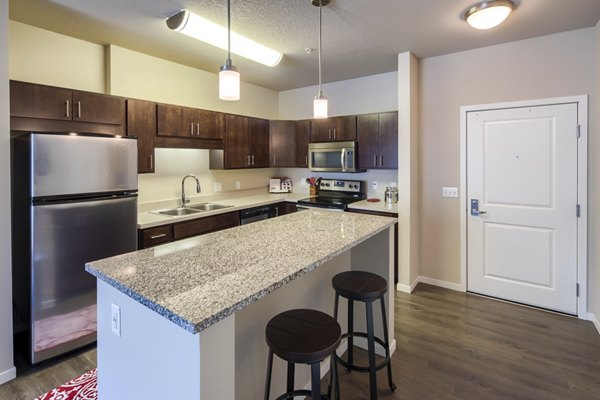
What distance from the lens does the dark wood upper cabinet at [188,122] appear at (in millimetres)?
3331

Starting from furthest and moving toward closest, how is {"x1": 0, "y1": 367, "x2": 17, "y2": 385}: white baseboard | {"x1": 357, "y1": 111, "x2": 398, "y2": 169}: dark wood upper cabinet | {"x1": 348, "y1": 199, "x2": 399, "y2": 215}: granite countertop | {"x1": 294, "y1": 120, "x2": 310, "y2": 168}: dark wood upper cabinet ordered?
{"x1": 294, "y1": 120, "x2": 310, "y2": 168}: dark wood upper cabinet → {"x1": 357, "y1": 111, "x2": 398, "y2": 169}: dark wood upper cabinet → {"x1": 348, "y1": 199, "x2": 399, "y2": 215}: granite countertop → {"x1": 0, "y1": 367, "x2": 17, "y2": 385}: white baseboard

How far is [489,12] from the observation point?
2391 millimetres

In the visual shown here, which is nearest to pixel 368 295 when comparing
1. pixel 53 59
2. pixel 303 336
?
pixel 303 336

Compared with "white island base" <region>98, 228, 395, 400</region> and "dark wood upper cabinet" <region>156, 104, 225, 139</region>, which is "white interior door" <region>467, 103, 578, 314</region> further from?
"dark wood upper cabinet" <region>156, 104, 225, 139</region>

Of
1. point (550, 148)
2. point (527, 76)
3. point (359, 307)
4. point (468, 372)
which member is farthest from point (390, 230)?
point (527, 76)

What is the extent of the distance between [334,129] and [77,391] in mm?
3672

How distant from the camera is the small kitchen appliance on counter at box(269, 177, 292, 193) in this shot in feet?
16.9

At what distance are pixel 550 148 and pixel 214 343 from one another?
11.2 feet

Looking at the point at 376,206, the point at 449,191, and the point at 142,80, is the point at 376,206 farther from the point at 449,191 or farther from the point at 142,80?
the point at 142,80

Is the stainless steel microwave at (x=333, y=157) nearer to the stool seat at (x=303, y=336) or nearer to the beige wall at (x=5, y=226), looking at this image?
the stool seat at (x=303, y=336)

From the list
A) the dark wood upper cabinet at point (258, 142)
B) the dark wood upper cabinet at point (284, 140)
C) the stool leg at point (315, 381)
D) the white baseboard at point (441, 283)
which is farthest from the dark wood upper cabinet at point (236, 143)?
the stool leg at point (315, 381)

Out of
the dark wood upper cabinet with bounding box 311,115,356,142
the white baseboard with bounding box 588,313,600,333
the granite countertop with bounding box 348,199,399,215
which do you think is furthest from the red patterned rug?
the white baseboard with bounding box 588,313,600,333

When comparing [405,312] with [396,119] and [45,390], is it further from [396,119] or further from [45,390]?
[45,390]

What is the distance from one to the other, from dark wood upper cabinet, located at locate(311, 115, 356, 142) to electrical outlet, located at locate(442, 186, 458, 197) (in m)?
1.28
